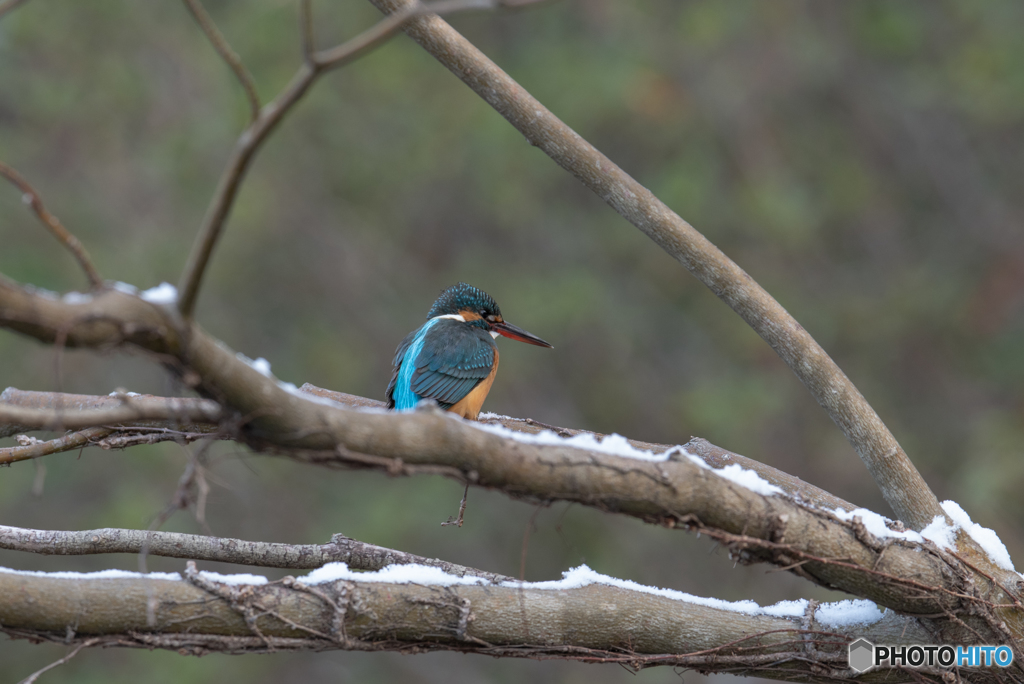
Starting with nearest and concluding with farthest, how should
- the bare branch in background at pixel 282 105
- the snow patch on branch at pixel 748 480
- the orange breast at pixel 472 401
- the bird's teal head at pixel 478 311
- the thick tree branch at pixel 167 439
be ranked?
the bare branch in background at pixel 282 105 < the snow patch on branch at pixel 748 480 < the thick tree branch at pixel 167 439 < the orange breast at pixel 472 401 < the bird's teal head at pixel 478 311

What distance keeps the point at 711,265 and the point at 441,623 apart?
1.11 meters

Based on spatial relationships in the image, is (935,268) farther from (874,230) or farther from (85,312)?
(85,312)

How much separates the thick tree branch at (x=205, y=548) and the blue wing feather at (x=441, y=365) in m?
1.26

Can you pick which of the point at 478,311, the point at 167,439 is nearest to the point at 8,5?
the point at 167,439

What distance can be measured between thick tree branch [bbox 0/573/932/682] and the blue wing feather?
1.68m

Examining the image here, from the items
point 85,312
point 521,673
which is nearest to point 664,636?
point 85,312

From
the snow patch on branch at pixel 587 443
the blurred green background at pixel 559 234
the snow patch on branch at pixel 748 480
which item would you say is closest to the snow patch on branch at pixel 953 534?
the snow patch on branch at pixel 748 480

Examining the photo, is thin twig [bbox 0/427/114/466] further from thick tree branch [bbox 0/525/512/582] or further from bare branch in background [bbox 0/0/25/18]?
bare branch in background [bbox 0/0/25/18]

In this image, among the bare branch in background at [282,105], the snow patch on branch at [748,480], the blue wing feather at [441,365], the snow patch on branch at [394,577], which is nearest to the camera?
the bare branch in background at [282,105]

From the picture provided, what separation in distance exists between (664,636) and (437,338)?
203 cm

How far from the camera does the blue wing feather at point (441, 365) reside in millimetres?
3521

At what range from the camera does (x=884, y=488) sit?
86.7 inches

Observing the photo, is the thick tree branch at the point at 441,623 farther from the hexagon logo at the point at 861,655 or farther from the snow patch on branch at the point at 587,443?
the snow patch on branch at the point at 587,443

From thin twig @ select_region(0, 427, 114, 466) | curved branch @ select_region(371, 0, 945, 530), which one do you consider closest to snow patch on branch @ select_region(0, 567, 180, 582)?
thin twig @ select_region(0, 427, 114, 466)
